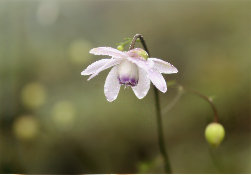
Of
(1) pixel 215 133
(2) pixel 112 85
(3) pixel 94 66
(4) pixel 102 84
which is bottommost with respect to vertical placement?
(4) pixel 102 84

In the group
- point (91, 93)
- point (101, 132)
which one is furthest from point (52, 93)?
point (101, 132)

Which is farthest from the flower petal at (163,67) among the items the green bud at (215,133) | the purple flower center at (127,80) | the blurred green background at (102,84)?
the blurred green background at (102,84)

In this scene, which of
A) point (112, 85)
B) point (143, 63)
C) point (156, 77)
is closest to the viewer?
point (143, 63)

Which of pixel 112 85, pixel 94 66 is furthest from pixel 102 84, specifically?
pixel 94 66

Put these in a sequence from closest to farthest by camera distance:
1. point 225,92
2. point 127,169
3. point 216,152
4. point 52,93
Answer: point 216,152 → point 127,169 → point 225,92 → point 52,93

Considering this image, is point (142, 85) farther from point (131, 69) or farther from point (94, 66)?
point (94, 66)

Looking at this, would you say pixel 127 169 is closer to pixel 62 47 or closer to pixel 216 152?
pixel 216 152
